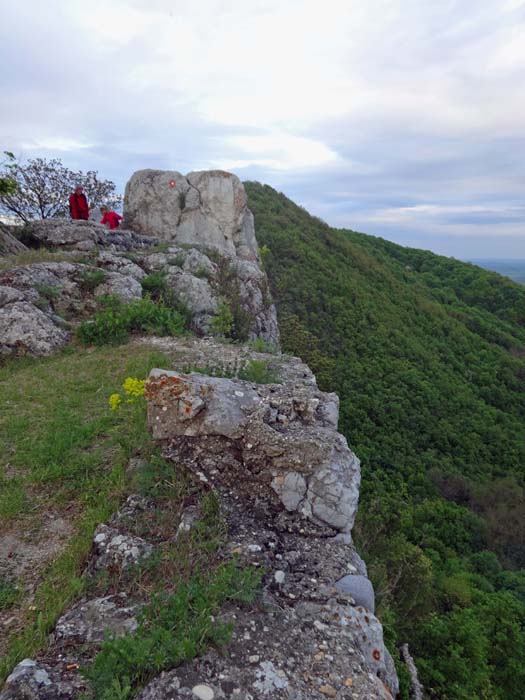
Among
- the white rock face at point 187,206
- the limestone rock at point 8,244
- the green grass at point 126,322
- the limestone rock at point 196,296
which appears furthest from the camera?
the white rock face at point 187,206

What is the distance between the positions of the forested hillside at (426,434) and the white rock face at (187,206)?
6093mm

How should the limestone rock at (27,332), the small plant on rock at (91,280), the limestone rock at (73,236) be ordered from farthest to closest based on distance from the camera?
the limestone rock at (73,236), the small plant on rock at (91,280), the limestone rock at (27,332)

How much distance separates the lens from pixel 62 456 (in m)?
4.02

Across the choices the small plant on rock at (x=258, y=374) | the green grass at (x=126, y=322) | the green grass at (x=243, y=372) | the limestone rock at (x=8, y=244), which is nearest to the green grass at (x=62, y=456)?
the green grass at (x=243, y=372)

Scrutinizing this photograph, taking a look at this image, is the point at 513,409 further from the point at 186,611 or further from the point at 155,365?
the point at 186,611

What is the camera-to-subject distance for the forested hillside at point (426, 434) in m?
8.80

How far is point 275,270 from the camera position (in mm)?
26391

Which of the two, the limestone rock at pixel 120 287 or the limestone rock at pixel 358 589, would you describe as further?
the limestone rock at pixel 120 287

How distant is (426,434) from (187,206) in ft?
47.4

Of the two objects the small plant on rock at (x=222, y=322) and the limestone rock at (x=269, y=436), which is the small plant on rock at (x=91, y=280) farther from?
the limestone rock at (x=269, y=436)

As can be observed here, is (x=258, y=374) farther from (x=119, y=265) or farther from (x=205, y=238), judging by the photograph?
(x=205, y=238)

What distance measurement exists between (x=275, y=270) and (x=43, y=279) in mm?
19429

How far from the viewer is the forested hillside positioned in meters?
8.80

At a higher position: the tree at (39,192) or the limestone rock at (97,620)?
the tree at (39,192)
